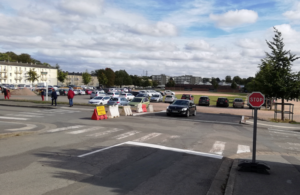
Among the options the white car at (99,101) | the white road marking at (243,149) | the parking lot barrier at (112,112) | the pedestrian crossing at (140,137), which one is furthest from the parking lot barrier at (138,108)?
the white road marking at (243,149)

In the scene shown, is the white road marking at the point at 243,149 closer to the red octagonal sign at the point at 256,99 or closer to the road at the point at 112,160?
the road at the point at 112,160

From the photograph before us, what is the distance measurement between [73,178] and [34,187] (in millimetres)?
955

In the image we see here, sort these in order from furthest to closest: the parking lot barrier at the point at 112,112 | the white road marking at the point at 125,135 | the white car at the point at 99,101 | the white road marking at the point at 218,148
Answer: the white car at the point at 99,101, the parking lot barrier at the point at 112,112, the white road marking at the point at 125,135, the white road marking at the point at 218,148

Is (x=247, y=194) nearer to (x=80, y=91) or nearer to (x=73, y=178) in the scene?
(x=73, y=178)

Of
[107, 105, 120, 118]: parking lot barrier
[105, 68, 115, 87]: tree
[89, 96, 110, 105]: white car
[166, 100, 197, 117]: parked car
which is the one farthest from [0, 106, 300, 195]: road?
[105, 68, 115, 87]: tree

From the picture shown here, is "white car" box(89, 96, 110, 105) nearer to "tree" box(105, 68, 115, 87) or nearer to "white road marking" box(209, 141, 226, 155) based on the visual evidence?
"white road marking" box(209, 141, 226, 155)

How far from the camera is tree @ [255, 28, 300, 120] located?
24.1 metres

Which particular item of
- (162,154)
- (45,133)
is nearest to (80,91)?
(45,133)

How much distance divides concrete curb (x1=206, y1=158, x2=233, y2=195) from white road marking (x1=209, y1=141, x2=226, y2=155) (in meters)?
1.72

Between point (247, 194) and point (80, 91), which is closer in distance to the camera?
point (247, 194)

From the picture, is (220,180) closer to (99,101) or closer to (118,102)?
(118,102)

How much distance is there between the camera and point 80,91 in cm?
7138

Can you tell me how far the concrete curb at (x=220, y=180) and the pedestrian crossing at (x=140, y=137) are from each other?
1.82m

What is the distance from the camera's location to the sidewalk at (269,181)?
250 inches
